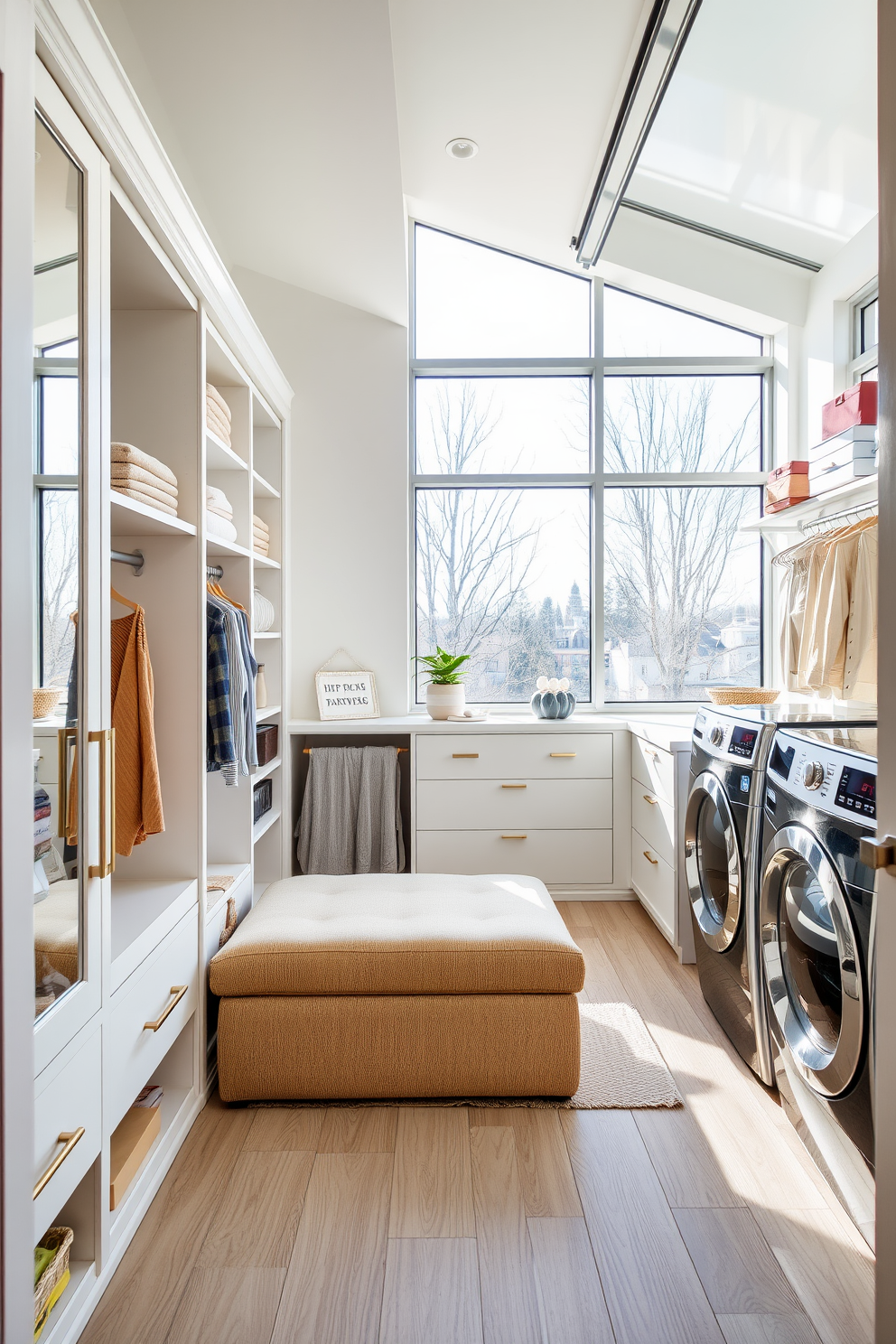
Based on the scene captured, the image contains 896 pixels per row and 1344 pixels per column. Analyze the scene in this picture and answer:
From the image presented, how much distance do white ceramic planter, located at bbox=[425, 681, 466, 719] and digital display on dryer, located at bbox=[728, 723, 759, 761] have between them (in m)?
1.62

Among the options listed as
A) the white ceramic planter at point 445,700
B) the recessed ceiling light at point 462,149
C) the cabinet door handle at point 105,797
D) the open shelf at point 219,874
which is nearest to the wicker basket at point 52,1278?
the cabinet door handle at point 105,797

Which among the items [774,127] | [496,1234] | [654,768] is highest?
[774,127]

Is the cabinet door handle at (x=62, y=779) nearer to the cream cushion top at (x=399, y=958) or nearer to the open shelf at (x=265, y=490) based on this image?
the cream cushion top at (x=399, y=958)

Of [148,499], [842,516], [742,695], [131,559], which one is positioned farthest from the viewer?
[742,695]

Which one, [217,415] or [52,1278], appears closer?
[52,1278]

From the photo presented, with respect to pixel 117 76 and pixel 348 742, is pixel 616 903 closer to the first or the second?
pixel 348 742

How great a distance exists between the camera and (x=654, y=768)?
3090 millimetres

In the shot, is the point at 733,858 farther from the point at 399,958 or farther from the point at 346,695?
the point at 346,695

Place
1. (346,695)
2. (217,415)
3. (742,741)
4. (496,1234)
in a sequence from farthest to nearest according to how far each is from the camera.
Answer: (346,695) < (217,415) < (742,741) < (496,1234)

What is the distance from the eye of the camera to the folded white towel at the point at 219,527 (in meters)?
2.19

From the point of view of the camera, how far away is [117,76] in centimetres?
138

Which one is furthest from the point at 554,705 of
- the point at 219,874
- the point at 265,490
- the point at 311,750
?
the point at 219,874

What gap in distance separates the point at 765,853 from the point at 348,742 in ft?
7.86

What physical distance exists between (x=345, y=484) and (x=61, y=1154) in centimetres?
308
